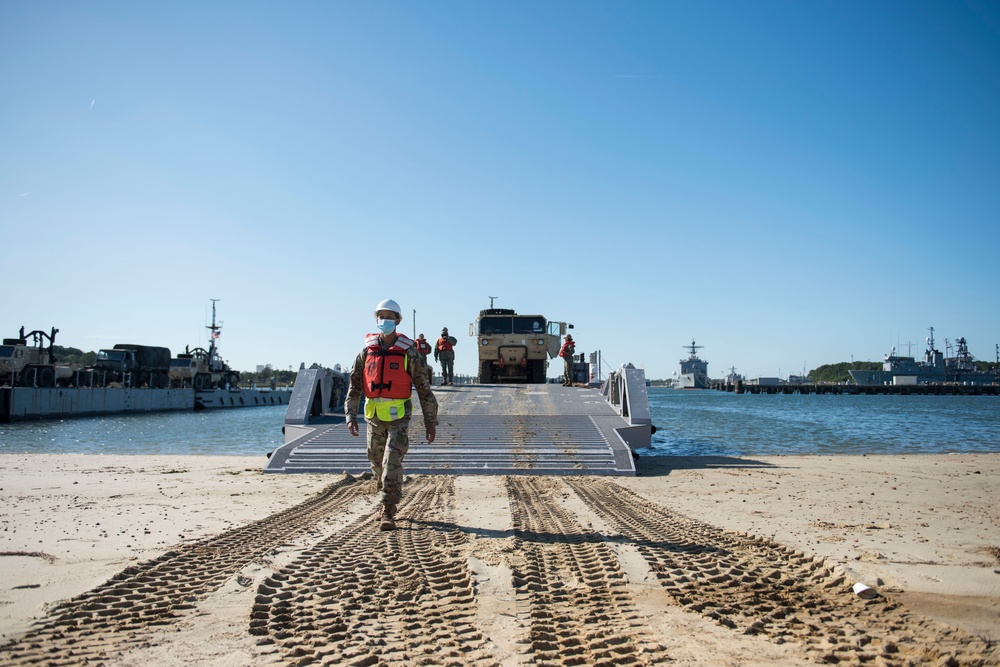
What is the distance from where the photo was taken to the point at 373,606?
9.95ft

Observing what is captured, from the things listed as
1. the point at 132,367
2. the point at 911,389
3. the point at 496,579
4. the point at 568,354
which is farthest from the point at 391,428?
the point at 911,389

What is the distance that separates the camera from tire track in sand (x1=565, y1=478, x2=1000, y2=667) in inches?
101

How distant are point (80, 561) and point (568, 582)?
2.78 metres

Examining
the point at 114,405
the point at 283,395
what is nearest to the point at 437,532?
the point at 114,405

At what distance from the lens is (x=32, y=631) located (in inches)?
107

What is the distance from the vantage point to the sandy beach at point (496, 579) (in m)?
2.59

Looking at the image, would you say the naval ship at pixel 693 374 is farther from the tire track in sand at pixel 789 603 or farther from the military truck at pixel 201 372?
the tire track in sand at pixel 789 603

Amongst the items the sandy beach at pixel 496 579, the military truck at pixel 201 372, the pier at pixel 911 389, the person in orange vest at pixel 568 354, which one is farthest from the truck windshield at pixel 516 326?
the pier at pixel 911 389

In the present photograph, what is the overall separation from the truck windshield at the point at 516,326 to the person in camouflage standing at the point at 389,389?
16760 millimetres

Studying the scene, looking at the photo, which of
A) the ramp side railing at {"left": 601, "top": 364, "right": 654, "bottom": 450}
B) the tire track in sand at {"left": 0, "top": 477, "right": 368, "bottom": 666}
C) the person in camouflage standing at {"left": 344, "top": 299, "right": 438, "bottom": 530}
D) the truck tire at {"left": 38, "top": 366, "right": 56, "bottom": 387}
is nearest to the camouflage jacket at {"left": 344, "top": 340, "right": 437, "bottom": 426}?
the person in camouflage standing at {"left": 344, "top": 299, "right": 438, "bottom": 530}

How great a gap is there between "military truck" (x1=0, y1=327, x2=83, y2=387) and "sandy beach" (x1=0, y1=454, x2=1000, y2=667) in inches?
1321

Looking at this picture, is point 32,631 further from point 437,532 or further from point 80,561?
point 437,532

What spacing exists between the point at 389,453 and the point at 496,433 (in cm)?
527

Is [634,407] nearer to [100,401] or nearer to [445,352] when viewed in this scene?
[445,352]
